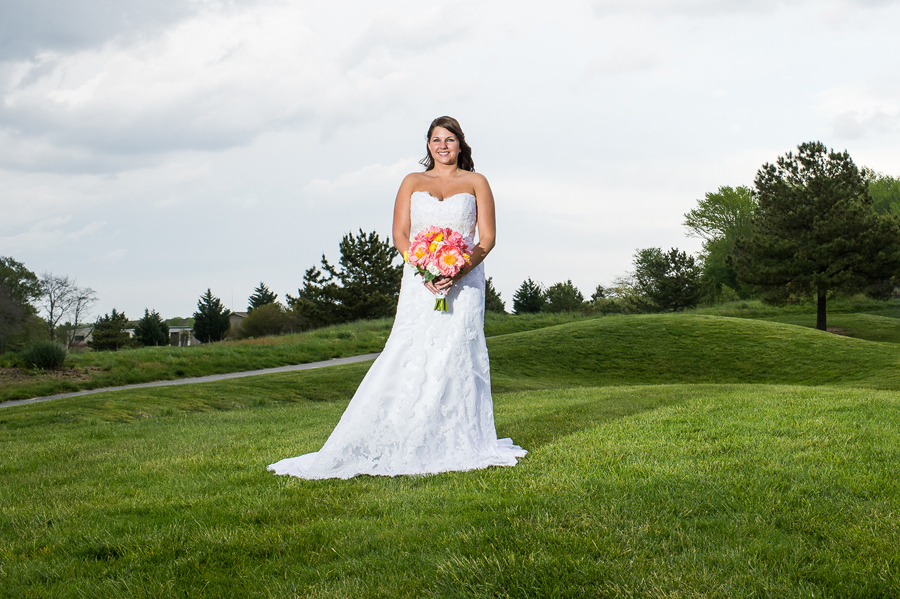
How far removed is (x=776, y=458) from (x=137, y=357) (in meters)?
21.7

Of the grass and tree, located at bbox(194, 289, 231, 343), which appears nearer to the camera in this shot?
the grass

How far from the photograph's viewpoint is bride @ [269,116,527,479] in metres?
5.67

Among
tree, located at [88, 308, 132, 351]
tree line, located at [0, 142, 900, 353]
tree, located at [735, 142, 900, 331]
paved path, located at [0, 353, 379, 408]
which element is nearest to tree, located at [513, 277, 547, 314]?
tree line, located at [0, 142, 900, 353]

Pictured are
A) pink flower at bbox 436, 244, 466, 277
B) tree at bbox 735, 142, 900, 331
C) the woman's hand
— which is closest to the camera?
pink flower at bbox 436, 244, 466, 277

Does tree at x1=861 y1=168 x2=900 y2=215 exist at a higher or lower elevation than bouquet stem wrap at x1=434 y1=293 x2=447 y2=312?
higher

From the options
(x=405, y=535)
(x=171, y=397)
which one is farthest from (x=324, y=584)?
(x=171, y=397)

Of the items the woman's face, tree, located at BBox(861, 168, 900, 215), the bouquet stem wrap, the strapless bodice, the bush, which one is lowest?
the bush

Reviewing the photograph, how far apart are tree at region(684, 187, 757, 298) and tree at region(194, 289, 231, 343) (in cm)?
5499

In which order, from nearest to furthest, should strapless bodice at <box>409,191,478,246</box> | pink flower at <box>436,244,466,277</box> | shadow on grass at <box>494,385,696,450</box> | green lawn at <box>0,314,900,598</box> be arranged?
green lawn at <box>0,314,900,598</box>
pink flower at <box>436,244,466,277</box>
strapless bodice at <box>409,191,478,246</box>
shadow on grass at <box>494,385,696,450</box>

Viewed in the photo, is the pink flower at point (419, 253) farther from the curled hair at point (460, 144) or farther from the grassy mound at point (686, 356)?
the grassy mound at point (686, 356)

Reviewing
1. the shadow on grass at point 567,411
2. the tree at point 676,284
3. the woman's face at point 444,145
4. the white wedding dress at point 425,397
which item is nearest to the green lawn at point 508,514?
the shadow on grass at point 567,411

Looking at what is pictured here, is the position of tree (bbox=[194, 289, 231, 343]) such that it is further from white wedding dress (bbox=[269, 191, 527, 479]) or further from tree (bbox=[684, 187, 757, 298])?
white wedding dress (bbox=[269, 191, 527, 479])

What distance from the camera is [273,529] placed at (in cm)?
397

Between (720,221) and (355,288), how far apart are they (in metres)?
43.5
